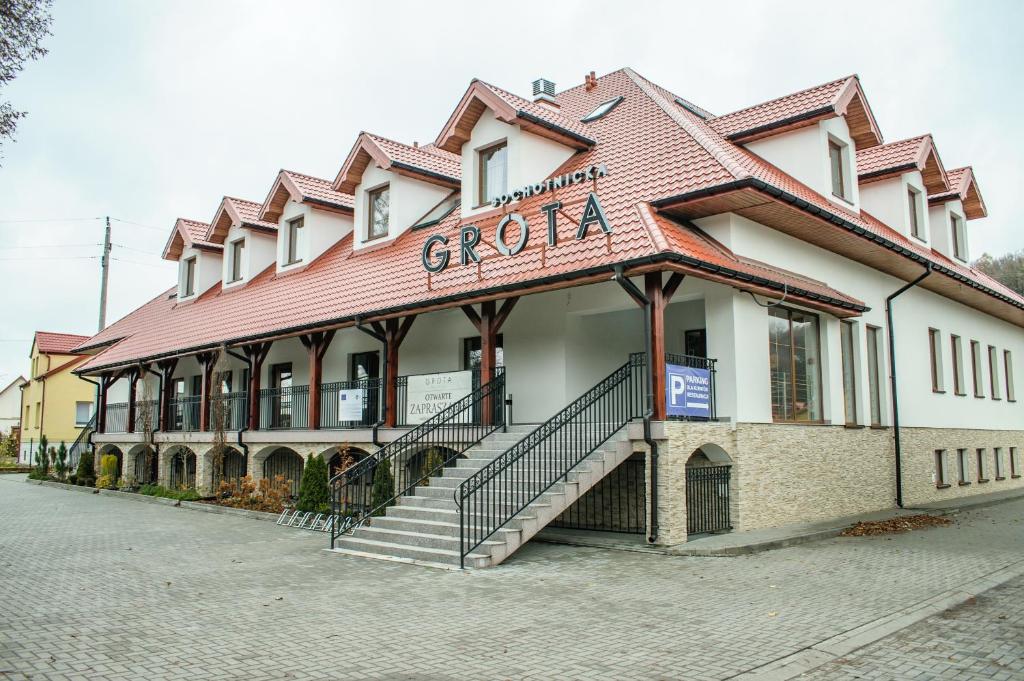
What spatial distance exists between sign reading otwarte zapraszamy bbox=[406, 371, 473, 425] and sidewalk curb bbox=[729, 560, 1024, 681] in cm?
905

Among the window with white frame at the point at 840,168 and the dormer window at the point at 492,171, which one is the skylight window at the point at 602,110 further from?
the window with white frame at the point at 840,168

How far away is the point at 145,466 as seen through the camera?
26.3 m

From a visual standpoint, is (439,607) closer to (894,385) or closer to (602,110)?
(894,385)

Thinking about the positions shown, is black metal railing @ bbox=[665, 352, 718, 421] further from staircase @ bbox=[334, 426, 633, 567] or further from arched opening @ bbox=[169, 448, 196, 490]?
arched opening @ bbox=[169, 448, 196, 490]

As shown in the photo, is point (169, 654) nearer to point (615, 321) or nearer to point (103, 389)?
point (615, 321)

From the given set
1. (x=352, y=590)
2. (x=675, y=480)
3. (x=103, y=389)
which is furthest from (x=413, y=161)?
(x=103, y=389)

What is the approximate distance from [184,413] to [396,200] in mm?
9492

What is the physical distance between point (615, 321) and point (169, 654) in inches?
473

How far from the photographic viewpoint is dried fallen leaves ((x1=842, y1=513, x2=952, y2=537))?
13.9 meters

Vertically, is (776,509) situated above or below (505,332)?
below

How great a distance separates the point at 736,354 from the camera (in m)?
13.4

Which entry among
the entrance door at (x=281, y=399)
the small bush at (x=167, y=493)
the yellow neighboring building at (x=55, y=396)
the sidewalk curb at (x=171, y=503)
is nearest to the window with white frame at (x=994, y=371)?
the entrance door at (x=281, y=399)

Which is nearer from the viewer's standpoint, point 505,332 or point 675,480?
point 675,480

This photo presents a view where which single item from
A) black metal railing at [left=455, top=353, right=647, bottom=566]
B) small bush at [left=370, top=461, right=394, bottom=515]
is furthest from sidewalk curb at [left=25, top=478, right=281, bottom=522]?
black metal railing at [left=455, top=353, right=647, bottom=566]
